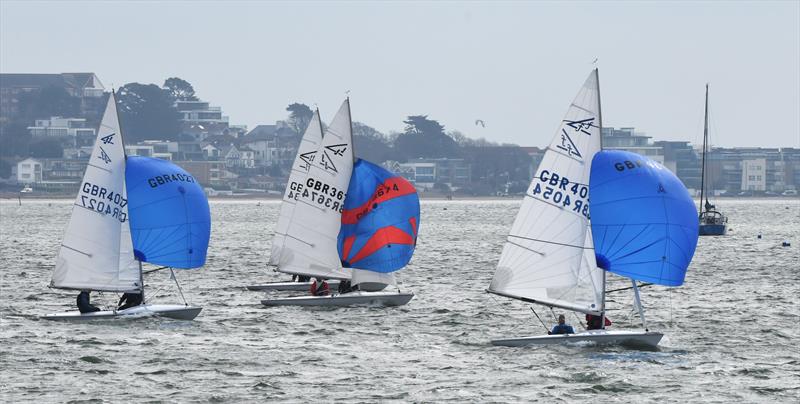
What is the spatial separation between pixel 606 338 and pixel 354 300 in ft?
35.3

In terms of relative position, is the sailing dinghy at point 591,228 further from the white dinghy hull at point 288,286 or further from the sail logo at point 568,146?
the white dinghy hull at point 288,286

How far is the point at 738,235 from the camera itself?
117 metres

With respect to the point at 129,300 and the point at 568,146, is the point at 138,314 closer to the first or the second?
the point at 129,300

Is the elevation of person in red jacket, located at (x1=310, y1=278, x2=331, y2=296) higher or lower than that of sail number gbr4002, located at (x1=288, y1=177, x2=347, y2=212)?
lower

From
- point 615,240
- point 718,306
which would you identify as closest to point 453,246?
point 718,306

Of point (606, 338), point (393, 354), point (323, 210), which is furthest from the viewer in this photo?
point (323, 210)

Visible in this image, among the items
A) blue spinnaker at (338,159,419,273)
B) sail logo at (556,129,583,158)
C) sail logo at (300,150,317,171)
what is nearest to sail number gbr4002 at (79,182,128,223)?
blue spinnaker at (338,159,419,273)

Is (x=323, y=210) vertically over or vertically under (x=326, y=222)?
over

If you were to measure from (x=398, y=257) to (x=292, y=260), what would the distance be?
12.2 ft

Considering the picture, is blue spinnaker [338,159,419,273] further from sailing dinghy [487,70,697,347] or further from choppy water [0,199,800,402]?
sailing dinghy [487,70,697,347]

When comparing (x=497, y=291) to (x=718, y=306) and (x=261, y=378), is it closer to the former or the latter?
(x=261, y=378)

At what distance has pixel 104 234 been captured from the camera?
39.7 meters

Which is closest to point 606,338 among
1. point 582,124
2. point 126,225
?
point 582,124

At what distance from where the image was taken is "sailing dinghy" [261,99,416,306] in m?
44.8
